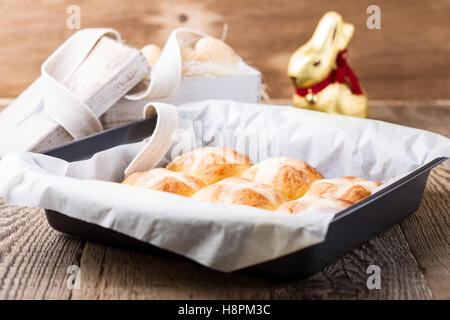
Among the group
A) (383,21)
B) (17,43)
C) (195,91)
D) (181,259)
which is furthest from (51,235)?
(383,21)

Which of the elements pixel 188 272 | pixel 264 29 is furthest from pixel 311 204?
pixel 264 29

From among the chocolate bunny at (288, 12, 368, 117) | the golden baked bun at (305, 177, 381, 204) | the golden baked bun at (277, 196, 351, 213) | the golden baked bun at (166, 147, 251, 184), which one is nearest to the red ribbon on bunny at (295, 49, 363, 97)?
the chocolate bunny at (288, 12, 368, 117)

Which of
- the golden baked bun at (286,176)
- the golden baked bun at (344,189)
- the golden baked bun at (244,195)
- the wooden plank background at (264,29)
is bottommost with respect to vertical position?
the wooden plank background at (264,29)

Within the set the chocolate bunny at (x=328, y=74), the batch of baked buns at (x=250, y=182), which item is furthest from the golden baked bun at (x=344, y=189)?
the chocolate bunny at (x=328, y=74)

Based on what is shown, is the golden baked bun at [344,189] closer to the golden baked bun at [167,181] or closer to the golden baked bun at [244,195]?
the golden baked bun at [244,195]

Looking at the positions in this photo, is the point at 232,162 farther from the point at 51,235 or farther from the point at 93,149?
the point at 51,235
